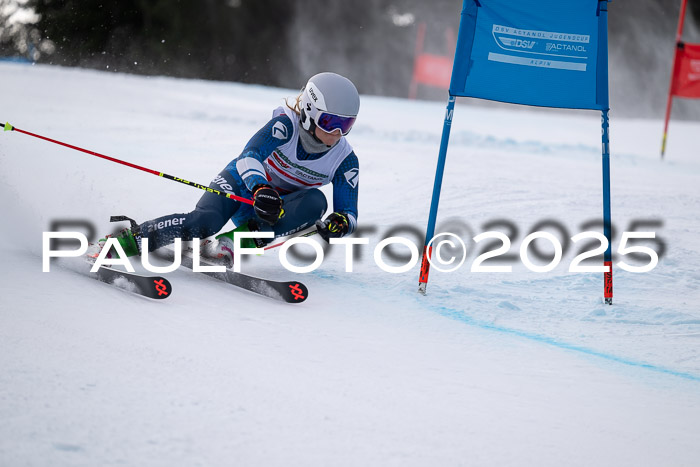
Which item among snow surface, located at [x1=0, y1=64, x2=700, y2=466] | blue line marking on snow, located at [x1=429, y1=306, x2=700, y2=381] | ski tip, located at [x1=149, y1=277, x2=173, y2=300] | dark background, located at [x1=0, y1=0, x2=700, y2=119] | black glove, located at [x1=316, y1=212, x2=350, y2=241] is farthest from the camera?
dark background, located at [x1=0, y1=0, x2=700, y2=119]

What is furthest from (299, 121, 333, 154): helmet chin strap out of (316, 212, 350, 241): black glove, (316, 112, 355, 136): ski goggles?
(316, 212, 350, 241): black glove

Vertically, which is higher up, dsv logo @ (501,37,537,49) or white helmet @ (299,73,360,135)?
dsv logo @ (501,37,537,49)

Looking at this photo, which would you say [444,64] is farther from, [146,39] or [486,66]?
[486,66]

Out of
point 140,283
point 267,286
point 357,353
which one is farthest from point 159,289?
point 357,353

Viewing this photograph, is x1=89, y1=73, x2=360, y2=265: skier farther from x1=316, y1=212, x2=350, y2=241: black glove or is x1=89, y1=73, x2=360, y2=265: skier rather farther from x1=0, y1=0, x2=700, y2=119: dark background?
x1=0, y1=0, x2=700, y2=119: dark background

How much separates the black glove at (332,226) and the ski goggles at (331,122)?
16.2 inches

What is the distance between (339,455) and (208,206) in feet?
6.48

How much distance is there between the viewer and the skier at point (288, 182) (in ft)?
11.1

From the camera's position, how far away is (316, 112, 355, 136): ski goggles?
11.1ft

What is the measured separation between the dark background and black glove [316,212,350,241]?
59.4 feet

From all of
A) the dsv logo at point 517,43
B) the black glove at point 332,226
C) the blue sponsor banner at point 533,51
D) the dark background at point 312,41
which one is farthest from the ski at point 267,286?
the dark background at point 312,41

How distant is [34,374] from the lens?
1.96 meters

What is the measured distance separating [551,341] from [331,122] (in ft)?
4.52

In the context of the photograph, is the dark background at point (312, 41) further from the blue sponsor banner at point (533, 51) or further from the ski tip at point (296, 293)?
the ski tip at point (296, 293)
